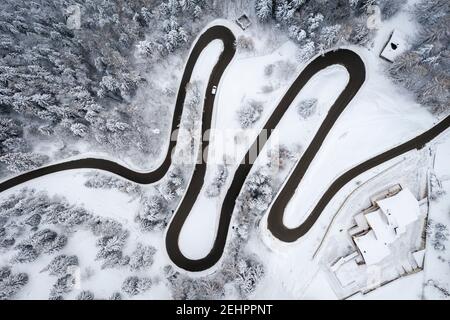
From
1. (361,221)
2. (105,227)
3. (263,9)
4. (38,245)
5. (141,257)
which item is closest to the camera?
(38,245)

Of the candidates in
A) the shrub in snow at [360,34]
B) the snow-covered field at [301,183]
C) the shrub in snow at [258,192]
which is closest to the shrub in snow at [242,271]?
the snow-covered field at [301,183]

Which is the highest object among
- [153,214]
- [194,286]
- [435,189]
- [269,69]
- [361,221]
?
[269,69]

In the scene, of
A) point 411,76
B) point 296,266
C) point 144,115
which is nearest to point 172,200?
point 144,115

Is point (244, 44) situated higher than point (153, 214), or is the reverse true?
point (244, 44)

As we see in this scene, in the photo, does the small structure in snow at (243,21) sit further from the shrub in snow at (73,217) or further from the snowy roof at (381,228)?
the shrub in snow at (73,217)

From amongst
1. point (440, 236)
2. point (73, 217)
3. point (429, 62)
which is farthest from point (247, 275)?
point (429, 62)

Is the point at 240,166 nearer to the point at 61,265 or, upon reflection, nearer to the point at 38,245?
the point at 61,265

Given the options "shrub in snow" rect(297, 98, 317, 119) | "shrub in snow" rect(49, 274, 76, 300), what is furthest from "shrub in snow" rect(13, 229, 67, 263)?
"shrub in snow" rect(297, 98, 317, 119)

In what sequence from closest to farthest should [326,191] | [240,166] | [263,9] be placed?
[263,9] < [326,191] < [240,166]
